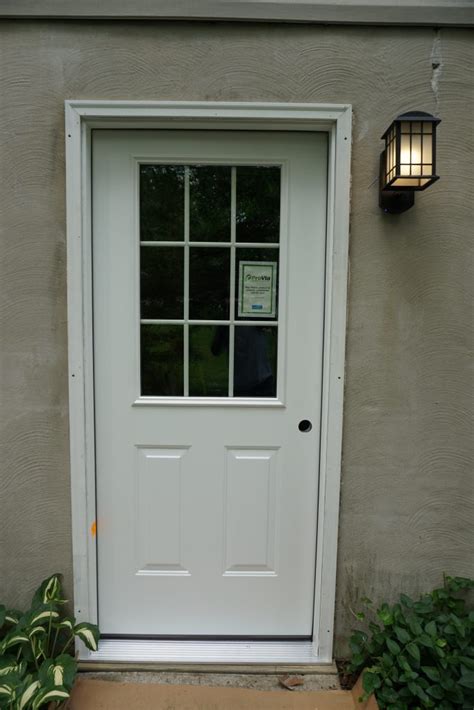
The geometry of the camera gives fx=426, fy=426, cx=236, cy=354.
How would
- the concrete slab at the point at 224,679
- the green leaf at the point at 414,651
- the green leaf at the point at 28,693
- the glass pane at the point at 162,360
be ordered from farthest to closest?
the glass pane at the point at 162,360 → the concrete slab at the point at 224,679 → the green leaf at the point at 414,651 → the green leaf at the point at 28,693

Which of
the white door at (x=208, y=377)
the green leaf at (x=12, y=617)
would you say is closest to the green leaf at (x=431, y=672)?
the white door at (x=208, y=377)

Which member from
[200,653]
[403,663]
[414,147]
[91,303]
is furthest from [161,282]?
[403,663]

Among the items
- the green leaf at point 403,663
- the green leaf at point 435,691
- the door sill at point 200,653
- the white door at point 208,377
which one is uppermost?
the white door at point 208,377

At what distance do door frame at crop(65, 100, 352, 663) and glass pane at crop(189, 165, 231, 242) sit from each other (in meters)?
0.19

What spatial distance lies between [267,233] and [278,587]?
1.65 meters

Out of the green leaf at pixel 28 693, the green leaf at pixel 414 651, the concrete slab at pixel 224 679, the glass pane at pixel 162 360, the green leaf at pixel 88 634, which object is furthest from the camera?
the glass pane at pixel 162 360

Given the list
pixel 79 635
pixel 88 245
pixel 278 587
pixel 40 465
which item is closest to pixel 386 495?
pixel 278 587

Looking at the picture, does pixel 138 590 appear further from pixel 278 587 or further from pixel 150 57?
pixel 150 57

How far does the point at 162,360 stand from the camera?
196cm

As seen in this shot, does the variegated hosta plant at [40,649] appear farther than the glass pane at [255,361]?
No

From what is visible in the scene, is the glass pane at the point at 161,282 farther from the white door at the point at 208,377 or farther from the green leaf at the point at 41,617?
the green leaf at the point at 41,617

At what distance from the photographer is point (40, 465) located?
188cm

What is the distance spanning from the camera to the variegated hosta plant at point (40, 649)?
4.97ft

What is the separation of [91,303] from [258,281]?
2.45 ft
